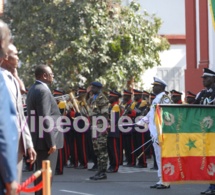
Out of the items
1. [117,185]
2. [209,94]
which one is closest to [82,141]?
[117,185]

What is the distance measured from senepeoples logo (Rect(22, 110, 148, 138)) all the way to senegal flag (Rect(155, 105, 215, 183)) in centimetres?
155

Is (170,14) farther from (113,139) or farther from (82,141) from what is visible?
(113,139)

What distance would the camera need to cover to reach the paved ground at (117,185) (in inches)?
493

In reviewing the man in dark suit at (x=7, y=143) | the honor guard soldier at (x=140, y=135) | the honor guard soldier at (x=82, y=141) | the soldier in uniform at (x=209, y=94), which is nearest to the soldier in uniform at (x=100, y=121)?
the soldier in uniform at (x=209, y=94)

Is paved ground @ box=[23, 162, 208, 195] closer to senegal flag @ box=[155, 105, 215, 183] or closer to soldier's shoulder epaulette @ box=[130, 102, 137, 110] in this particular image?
senegal flag @ box=[155, 105, 215, 183]

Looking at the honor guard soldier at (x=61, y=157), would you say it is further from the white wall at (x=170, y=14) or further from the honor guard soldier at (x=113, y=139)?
the white wall at (x=170, y=14)

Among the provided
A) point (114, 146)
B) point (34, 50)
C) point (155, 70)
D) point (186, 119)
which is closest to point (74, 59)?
point (34, 50)

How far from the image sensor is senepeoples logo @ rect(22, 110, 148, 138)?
30.3 ft

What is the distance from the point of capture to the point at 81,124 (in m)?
17.2

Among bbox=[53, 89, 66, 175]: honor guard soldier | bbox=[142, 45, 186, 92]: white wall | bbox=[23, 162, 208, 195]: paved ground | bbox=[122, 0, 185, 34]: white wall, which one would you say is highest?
bbox=[122, 0, 185, 34]: white wall

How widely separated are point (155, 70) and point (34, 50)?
828 centimetres

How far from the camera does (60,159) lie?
15953 mm

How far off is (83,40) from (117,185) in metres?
9.20

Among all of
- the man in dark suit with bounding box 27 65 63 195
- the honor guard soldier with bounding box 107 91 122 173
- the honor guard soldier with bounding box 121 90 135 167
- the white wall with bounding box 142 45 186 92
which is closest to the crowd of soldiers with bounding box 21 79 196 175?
the honor guard soldier with bounding box 121 90 135 167
